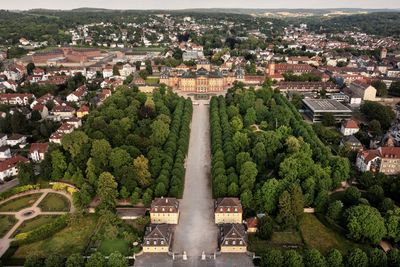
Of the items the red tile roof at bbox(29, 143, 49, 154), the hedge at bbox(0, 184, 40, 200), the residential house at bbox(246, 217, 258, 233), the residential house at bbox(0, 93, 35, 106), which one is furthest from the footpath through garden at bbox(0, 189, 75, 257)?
the residential house at bbox(0, 93, 35, 106)

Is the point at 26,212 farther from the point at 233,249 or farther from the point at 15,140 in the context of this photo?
the point at 233,249

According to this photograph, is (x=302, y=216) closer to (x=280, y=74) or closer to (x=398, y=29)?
(x=280, y=74)

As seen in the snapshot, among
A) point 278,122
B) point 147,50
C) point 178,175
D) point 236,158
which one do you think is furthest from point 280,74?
point 147,50

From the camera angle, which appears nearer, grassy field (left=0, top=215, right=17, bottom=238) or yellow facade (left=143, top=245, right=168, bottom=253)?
yellow facade (left=143, top=245, right=168, bottom=253)

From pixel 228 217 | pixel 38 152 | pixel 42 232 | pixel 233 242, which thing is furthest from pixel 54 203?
pixel 233 242

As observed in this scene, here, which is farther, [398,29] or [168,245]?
[398,29]

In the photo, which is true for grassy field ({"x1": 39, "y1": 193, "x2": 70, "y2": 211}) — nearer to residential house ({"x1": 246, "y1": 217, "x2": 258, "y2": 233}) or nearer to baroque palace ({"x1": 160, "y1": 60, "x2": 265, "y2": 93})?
residential house ({"x1": 246, "y1": 217, "x2": 258, "y2": 233})
